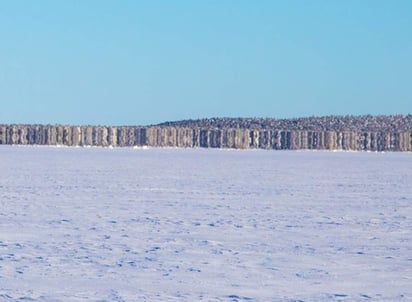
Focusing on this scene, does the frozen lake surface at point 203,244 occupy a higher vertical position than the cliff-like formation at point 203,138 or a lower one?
lower

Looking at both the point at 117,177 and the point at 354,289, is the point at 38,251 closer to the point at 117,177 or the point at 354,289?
the point at 354,289

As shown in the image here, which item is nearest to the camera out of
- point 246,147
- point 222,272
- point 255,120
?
point 222,272

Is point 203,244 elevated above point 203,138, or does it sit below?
below

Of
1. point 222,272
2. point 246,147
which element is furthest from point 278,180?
point 246,147

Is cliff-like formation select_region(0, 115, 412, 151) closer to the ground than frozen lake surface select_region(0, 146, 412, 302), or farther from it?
farther from it

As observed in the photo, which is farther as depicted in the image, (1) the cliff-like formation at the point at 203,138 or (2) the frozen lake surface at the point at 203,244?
(1) the cliff-like formation at the point at 203,138

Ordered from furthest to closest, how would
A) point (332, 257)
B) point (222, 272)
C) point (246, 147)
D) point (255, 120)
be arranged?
point (255, 120), point (246, 147), point (332, 257), point (222, 272)

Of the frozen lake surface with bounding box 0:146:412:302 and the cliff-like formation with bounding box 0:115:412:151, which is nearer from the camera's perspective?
the frozen lake surface with bounding box 0:146:412:302

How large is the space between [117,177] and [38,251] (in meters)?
11.2

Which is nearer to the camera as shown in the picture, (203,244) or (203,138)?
(203,244)

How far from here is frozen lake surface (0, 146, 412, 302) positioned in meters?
6.43

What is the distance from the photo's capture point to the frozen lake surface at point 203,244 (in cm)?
643

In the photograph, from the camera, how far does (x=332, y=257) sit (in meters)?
7.83

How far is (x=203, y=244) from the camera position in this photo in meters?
8.50
